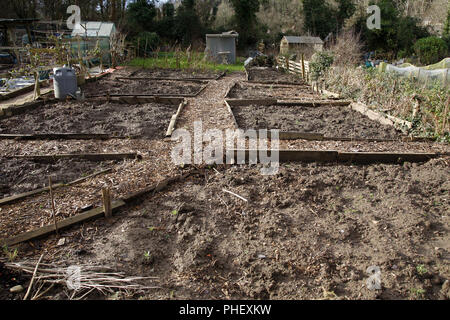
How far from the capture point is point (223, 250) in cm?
294

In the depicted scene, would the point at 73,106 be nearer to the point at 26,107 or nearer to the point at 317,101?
the point at 26,107

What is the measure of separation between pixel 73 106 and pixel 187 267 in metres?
6.39

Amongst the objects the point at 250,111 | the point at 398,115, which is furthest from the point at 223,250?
the point at 398,115

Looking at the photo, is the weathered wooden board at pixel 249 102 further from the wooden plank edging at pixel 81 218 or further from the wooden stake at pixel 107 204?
the wooden stake at pixel 107 204

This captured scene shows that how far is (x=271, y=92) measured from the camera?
10.0 m

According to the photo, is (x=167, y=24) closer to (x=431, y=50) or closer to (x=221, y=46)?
(x=221, y=46)

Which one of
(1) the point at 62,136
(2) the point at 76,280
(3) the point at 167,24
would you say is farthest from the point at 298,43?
(2) the point at 76,280

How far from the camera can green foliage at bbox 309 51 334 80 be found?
10.5m

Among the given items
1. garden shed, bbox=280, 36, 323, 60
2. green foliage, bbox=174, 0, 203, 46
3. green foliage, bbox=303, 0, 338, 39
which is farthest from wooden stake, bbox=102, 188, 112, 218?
green foliage, bbox=303, 0, 338, 39

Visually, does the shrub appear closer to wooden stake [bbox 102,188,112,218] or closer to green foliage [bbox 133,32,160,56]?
green foliage [bbox 133,32,160,56]

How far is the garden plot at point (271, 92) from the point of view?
30.1ft

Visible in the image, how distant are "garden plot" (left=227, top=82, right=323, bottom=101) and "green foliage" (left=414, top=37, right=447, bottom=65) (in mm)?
12889

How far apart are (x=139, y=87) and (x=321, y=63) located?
19.2 feet
